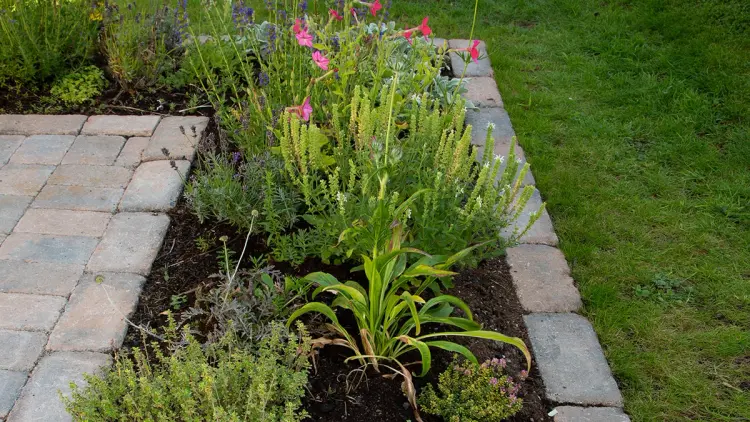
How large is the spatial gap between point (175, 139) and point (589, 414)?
2.55 metres

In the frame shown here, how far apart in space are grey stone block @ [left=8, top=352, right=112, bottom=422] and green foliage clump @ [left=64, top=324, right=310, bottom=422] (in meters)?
0.23

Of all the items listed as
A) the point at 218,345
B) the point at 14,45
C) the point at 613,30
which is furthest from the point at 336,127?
the point at 613,30

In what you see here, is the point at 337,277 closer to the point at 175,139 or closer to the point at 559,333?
the point at 559,333

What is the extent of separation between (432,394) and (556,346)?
2.09 ft

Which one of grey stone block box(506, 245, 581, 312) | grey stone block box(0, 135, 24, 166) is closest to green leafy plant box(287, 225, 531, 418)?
grey stone block box(506, 245, 581, 312)

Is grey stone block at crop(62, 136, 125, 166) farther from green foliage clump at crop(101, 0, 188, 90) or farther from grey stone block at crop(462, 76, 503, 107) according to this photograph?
grey stone block at crop(462, 76, 503, 107)

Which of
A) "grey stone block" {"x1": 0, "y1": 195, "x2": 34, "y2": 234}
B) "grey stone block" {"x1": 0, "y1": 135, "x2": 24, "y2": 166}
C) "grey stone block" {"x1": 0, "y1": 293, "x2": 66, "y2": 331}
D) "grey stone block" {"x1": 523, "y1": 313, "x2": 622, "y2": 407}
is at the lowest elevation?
"grey stone block" {"x1": 0, "y1": 135, "x2": 24, "y2": 166}

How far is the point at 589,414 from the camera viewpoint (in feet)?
8.07

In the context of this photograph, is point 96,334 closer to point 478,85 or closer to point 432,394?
point 432,394

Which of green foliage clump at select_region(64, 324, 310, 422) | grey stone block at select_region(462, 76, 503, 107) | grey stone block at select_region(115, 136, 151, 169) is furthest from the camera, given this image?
grey stone block at select_region(462, 76, 503, 107)

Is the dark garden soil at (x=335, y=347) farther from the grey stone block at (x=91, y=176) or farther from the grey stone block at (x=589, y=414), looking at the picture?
the grey stone block at (x=91, y=176)

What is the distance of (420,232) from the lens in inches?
109

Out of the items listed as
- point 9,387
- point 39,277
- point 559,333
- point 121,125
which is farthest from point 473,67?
point 9,387

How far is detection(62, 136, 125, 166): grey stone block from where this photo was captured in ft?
11.9
